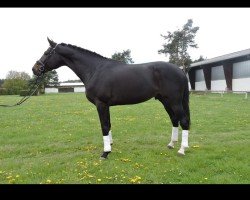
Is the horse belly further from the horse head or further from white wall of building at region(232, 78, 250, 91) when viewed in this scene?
white wall of building at region(232, 78, 250, 91)

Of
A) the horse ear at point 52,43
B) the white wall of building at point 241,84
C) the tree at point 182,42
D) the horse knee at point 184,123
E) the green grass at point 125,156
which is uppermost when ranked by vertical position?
the tree at point 182,42

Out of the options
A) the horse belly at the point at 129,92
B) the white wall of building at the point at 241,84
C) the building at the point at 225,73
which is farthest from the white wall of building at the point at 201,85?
the horse belly at the point at 129,92

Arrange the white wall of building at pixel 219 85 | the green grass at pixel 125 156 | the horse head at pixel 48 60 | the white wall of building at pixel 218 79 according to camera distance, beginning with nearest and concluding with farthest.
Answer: the green grass at pixel 125 156 < the horse head at pixel 48 60 < the white wall of building at pixel 219 85 < the white wall of building at pixel 218 79

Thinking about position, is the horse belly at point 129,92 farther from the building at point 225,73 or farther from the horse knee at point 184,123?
the building at point 225,73

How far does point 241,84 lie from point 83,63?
41.6 metres

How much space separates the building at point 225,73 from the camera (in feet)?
146

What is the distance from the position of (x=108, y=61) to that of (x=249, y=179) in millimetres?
4513

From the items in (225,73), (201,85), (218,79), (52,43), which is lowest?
(201,85)

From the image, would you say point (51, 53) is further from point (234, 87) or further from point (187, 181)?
point (234, 87)

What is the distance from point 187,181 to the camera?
19.5 ft

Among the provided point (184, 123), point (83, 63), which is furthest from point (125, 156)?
point (83, 63)

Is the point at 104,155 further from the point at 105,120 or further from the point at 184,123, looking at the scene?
the point at 184,123

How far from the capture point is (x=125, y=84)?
7.86 m

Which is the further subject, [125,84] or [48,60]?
[48,60]
